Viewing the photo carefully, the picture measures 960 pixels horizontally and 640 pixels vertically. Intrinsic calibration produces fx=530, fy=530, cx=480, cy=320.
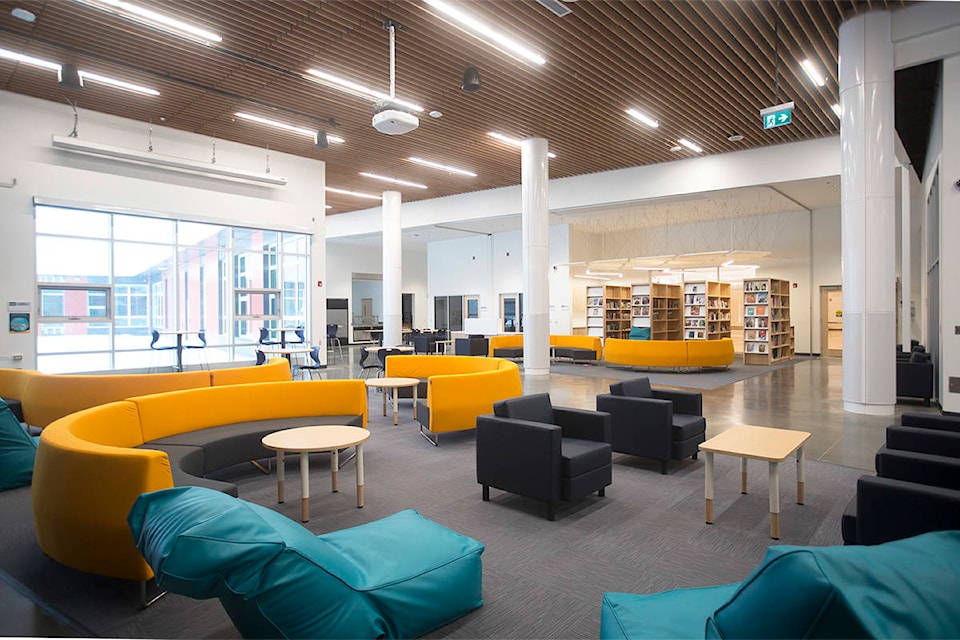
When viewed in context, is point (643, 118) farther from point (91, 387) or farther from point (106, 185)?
point (106, 185)

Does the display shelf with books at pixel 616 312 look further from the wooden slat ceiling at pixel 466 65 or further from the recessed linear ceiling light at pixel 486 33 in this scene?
the recessed linear ceiling light at pixel 486 33

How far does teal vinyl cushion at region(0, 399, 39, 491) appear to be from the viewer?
457 cm

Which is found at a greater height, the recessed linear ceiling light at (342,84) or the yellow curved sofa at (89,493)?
the recessed linear ceiling light at (342,84)

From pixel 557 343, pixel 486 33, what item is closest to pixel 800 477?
pixel 486 33

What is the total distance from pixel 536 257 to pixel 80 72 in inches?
351

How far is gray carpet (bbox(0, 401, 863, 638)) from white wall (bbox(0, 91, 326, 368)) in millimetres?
6821

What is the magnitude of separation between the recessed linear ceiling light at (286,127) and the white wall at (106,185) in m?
1.68

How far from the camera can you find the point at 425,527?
298 centimetres

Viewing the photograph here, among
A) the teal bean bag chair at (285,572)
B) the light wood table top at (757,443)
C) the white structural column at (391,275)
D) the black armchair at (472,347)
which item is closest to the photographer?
the teal bean bag chair at (285,572)

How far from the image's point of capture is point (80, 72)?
27.7ft

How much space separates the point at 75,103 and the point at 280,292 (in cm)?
533

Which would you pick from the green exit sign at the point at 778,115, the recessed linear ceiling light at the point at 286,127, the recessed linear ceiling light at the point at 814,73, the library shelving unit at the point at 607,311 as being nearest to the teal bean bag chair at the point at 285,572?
the green exit sign at the point at 778,115

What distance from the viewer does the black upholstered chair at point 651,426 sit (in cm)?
496

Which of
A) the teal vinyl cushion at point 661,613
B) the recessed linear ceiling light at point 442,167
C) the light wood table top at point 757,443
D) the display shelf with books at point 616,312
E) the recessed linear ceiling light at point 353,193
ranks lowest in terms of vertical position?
the teal vinyl cushion at point 661,613
